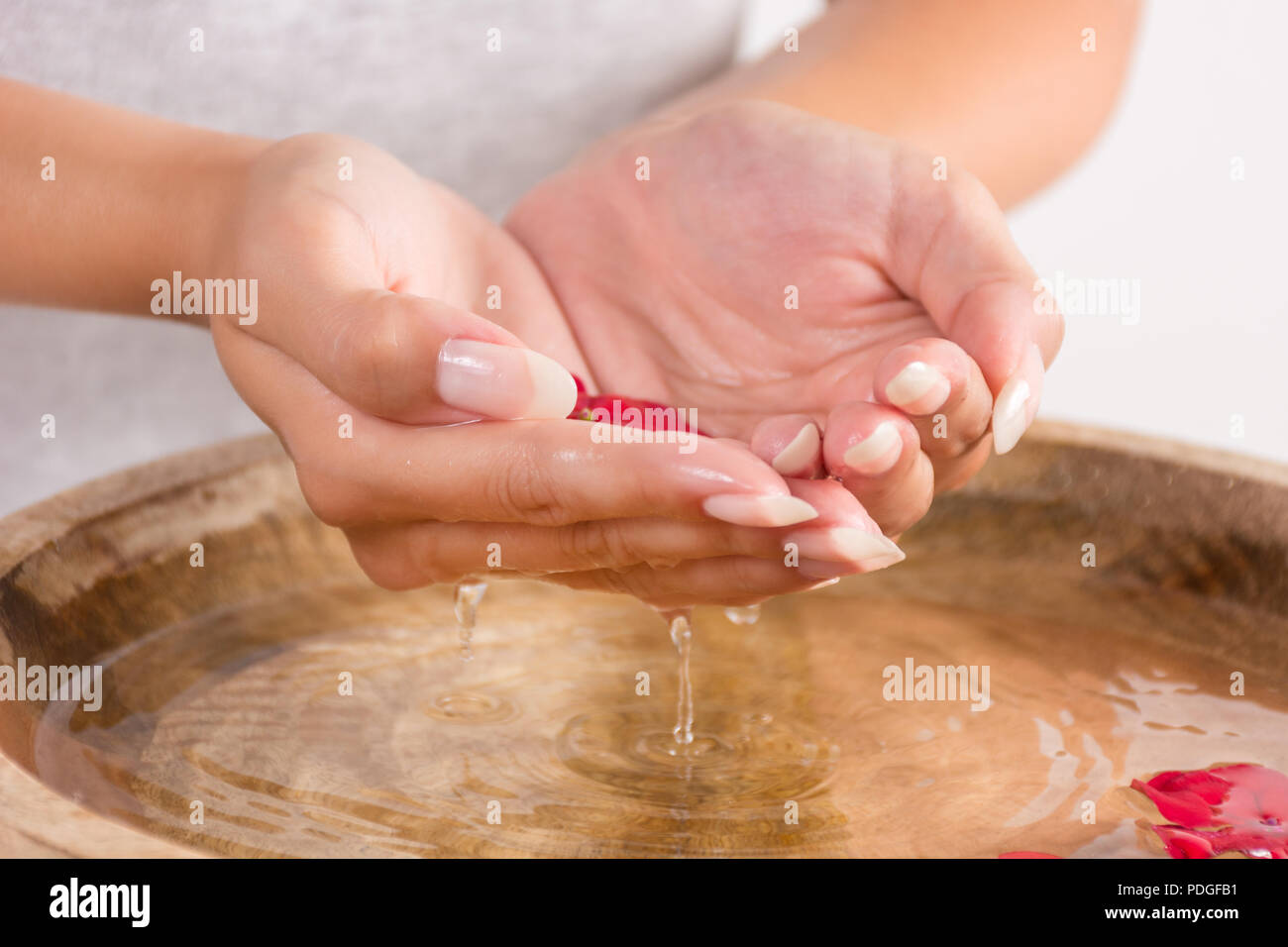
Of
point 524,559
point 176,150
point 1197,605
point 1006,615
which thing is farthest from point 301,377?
point 1197,605

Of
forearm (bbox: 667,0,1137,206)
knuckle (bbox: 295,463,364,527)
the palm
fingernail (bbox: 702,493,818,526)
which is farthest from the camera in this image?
forearm (bbox: 667,0,1137,206)

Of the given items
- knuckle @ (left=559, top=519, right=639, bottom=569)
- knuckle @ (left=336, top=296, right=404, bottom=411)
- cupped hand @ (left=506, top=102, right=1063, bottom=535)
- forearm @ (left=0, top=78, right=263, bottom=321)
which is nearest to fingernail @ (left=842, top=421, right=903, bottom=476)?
cupped hand @ (left=506, top=102, right=1063, bottom=535)

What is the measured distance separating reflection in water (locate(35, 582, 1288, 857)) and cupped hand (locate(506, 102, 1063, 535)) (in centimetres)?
13

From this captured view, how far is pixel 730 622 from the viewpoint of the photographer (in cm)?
90

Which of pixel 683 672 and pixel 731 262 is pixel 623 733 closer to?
pixel 683 672

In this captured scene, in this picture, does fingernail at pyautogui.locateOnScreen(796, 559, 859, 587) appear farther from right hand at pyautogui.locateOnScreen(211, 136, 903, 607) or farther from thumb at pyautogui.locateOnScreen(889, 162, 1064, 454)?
thumb at pyautogui.locateOnScreen(889, 162, 1064, 454)

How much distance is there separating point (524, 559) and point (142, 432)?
2.06 ft

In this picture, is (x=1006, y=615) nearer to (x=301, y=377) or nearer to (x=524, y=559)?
(x=524, y=559)

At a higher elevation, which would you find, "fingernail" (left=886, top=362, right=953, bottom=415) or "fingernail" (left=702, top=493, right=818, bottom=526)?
"fingernail" (left=886, top=362, right=953, bottom=415)

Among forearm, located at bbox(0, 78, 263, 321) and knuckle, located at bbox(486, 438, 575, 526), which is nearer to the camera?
knuckle, located at bbox(486, 438, 575, 526)

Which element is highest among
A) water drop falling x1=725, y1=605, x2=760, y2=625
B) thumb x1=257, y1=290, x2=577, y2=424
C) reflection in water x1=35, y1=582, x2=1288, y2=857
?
thumb x1=257, y1=290, x2=577, y2=424

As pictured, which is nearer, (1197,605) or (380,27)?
(1197,605)

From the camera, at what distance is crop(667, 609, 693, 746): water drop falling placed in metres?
0.75

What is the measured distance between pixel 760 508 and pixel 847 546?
0.16 ft
